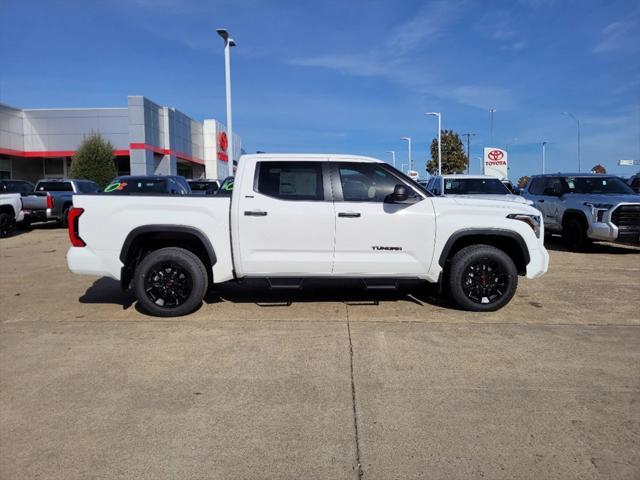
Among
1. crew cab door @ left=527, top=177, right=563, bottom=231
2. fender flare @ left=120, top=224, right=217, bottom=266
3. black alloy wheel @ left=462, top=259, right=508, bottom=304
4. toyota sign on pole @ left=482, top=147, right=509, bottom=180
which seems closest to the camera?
fender flare @ left=120, top=224, right=217, bottom=266

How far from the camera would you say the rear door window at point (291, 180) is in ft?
20.4

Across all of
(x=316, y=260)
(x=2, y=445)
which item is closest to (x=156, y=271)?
(x=316, y=260)

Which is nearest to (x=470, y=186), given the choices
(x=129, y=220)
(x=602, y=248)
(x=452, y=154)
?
(x=602, y=248)

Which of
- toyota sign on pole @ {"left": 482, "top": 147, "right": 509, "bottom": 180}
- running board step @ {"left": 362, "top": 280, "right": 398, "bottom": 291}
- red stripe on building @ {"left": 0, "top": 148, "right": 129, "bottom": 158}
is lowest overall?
running board step @ {"left": 362, "top": 280, "right": 398, "bottom": 291}

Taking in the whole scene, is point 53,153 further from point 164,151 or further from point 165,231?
point 165,231

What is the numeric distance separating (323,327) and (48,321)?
3288mm

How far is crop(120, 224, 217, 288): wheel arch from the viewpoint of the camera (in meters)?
6.09

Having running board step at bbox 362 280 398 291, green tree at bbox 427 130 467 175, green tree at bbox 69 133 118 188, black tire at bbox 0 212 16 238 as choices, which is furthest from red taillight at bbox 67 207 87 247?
green tree at bbox 427 130 467 175

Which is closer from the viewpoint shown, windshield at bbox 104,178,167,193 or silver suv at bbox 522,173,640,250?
silver suv at bbox 522,173,640,250

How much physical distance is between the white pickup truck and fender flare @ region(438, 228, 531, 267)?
1 centimetres

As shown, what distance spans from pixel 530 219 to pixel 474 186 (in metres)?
7.36

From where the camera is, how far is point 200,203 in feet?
20.1

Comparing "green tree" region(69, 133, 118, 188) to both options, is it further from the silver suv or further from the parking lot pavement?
the parking lot pavement

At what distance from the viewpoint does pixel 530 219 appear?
6.44m
